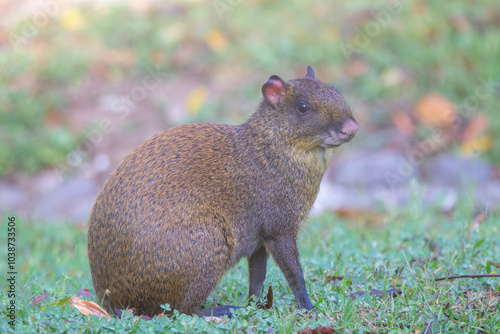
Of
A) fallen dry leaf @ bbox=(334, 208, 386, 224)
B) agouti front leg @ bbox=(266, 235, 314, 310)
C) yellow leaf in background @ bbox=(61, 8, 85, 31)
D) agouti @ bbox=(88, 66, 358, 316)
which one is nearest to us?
agouti @ bbox=(88, 66, 358, 316)

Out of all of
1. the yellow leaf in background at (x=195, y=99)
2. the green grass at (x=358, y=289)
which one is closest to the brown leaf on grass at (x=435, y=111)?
the yellow leaf in background at (x=195, y=99)

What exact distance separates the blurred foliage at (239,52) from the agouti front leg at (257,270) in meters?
5.48

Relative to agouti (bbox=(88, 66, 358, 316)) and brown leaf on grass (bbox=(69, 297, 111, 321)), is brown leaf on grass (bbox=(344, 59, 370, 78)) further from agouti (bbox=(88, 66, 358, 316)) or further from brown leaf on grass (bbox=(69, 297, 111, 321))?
brown leaf on grass (bbox=(69, 297, 111, 321))

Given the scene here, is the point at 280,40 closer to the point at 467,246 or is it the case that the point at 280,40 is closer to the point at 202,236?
the point at 467,246

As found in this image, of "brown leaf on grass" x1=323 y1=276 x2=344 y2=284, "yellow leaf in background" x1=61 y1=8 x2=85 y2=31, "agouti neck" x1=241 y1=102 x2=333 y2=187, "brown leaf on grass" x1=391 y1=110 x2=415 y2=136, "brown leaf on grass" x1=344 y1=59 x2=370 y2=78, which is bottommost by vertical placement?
"brown leaf on grass" x1=323 y1=276 x2=344 y2=284

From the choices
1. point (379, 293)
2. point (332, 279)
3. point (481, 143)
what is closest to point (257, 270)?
point (332, 279)

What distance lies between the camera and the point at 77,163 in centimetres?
934

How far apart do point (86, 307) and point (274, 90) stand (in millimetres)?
1805

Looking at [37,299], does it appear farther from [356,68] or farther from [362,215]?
[356,68]

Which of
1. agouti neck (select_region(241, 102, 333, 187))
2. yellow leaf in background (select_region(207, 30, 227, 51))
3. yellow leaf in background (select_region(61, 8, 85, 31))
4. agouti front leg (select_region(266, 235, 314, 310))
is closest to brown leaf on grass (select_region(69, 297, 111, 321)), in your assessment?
agouti front leg (select_region(266, 235, 314, 310))

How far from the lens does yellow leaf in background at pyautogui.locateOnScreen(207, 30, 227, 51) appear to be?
11.0m

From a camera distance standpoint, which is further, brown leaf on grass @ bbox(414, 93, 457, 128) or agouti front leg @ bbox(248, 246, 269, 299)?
brown leaf on grass @ bbox(414, 93, 457, 128)

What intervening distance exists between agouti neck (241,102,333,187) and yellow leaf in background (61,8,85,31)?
836 cm

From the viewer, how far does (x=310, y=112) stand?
409 centimetres
